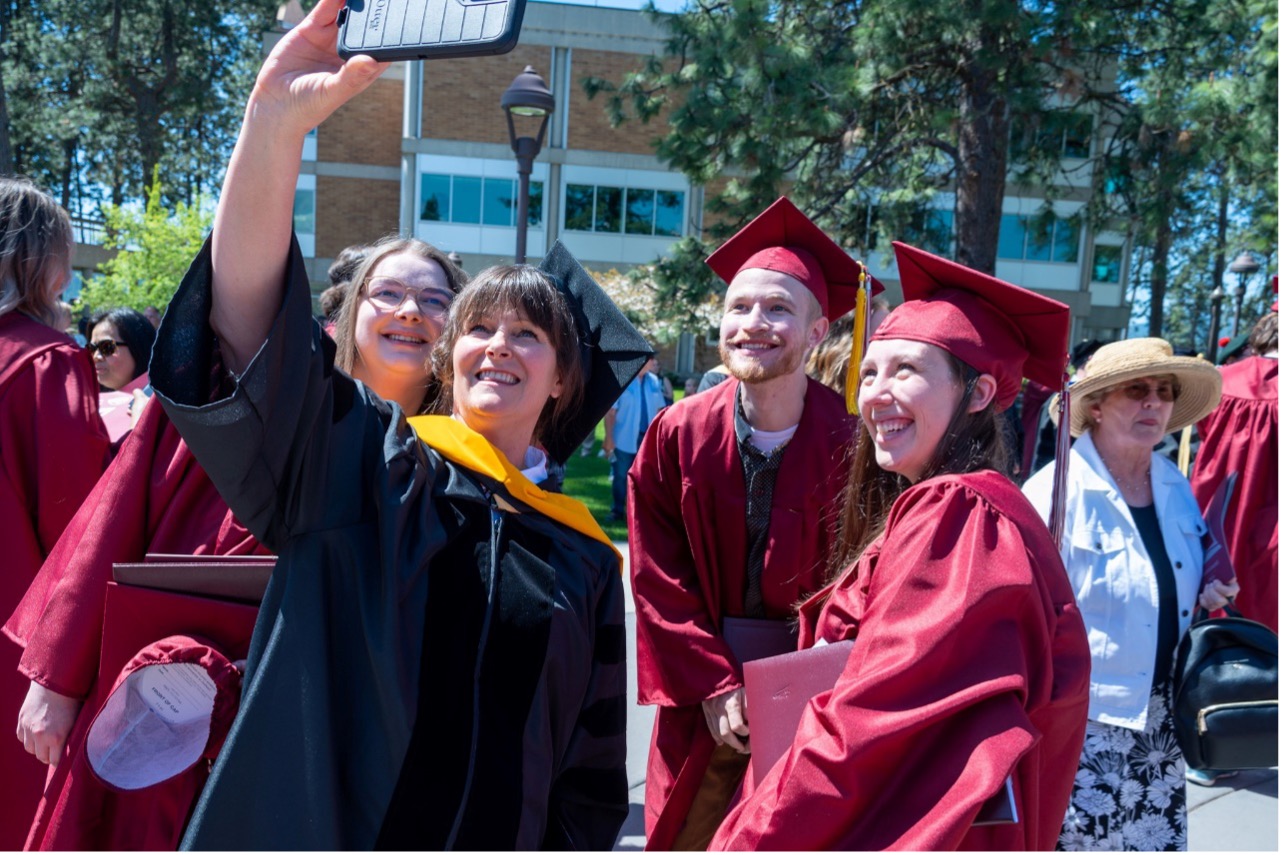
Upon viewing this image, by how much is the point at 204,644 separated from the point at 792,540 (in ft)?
5.68

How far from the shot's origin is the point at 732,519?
126 inches

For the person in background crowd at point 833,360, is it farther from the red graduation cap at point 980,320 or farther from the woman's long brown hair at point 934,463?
the red graduation cap at point 980,320

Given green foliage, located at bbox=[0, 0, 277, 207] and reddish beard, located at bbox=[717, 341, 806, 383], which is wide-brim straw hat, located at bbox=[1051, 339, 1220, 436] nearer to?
reddish beard, located at bbox=[717, 341, 806, 383]

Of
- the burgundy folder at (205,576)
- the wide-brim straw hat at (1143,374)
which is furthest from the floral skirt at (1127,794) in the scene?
the burgundy folder at (205,576)

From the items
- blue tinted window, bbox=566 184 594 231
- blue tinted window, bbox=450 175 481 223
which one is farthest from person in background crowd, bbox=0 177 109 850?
blue tinted window, bbox=450 175 481 223

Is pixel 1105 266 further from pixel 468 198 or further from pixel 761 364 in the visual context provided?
pixel 761 364

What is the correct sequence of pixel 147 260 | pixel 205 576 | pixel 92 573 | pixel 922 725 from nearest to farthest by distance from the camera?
1. pixel 922 725
2. pixel 205 576
3. pixel 92 573
4. pixel 147 260

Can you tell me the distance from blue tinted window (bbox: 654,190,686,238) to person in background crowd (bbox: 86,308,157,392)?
2563cm

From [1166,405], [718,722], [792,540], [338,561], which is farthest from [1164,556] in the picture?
[338,561]

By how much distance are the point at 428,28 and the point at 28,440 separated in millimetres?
2006

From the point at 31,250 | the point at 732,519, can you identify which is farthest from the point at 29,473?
the point at 732,519

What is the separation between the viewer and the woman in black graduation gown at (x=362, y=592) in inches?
62.2

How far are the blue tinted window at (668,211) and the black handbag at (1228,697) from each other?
2818cm

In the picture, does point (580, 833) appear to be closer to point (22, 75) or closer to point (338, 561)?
point (338, 561)
